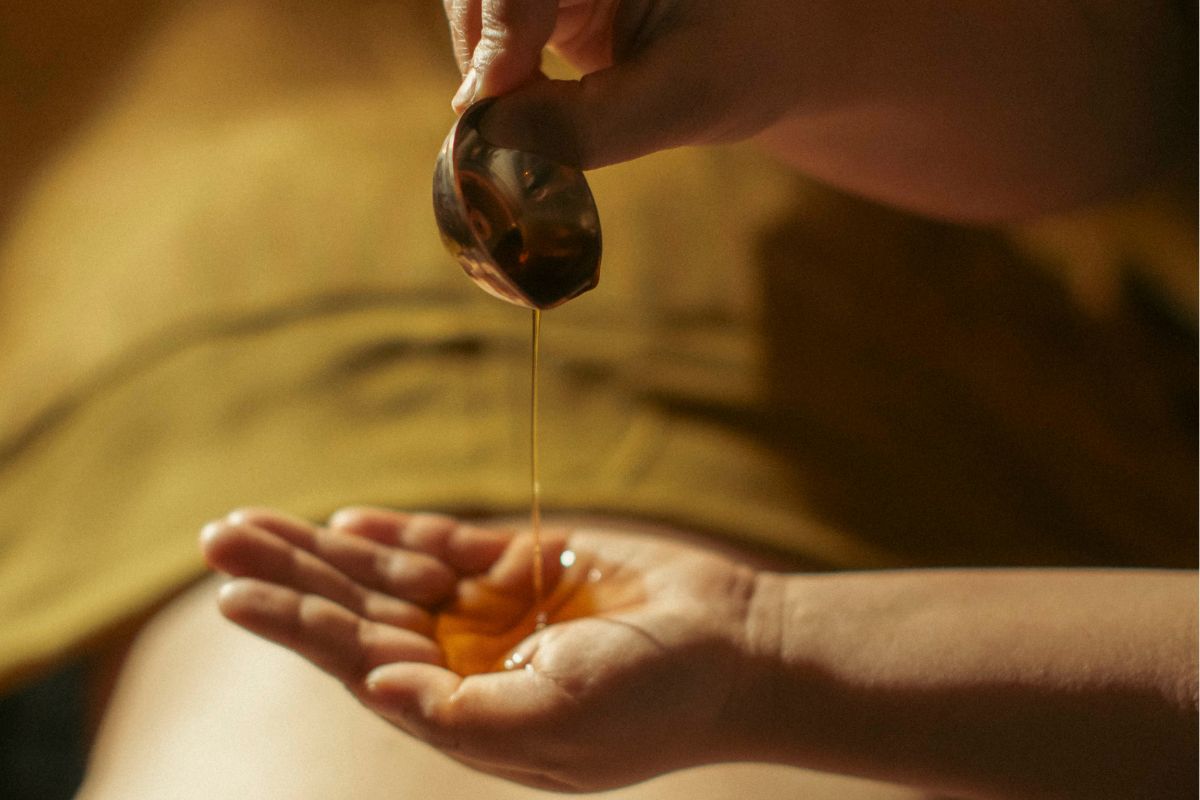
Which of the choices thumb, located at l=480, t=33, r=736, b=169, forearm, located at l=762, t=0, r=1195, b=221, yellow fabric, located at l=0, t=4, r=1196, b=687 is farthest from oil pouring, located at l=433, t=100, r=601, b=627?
yellow fabric, located at l=0, t=4, r=1196, b=687

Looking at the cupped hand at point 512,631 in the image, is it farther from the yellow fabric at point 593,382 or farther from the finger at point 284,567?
the yellow fabric at point 593,382

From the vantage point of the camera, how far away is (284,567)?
27.3 inches

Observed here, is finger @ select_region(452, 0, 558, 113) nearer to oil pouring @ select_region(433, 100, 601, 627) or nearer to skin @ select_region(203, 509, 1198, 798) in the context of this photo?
oil pouring @ select_region(433, 100, 601, 627)

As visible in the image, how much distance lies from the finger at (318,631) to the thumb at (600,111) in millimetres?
285

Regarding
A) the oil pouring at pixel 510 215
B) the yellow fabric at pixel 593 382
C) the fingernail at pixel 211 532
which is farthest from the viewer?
the yellow fabric at pixel 593 382

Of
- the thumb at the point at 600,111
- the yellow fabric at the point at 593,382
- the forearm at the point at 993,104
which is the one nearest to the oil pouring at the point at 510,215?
the thumb at the point at 600,111

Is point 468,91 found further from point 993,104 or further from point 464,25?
point 993,104

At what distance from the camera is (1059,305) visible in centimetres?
99

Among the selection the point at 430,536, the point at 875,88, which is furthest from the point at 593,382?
the point at 875,88

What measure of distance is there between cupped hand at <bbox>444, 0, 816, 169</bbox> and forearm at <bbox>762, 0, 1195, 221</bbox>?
6 cm

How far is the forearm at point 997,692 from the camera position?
0.64 metres

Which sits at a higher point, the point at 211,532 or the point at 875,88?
the point at 875,88

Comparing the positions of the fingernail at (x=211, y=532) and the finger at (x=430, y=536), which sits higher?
the fingernail at (x=211, y=532)

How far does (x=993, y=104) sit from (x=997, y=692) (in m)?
0.40
